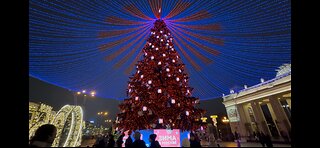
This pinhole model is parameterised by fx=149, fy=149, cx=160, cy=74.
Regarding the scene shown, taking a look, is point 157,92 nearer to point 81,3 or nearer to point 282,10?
point 81,3

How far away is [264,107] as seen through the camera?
35094 mm

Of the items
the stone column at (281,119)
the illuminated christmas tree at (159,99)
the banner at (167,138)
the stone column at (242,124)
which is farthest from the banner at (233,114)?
the banner at (167,138)

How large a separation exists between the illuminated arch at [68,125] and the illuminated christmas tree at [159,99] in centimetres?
452

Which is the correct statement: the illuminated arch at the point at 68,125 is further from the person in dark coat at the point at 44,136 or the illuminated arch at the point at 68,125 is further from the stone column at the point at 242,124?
the stone column at the point at 242,124

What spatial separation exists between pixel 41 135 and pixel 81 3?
228 inches

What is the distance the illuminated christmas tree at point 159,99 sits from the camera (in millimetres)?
8359

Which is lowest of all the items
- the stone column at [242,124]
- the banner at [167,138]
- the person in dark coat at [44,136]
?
the stone column at [242,124]

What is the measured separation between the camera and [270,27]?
23.7ft

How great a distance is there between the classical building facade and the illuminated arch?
20.6 m

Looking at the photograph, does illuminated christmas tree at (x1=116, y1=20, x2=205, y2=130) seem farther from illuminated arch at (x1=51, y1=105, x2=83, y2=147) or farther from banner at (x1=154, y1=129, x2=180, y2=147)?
illuminated arch at (x1=51, y1=105, x2=83, y2=147)

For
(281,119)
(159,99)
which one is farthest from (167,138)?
(281,119)

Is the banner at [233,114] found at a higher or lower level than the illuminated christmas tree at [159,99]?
lower

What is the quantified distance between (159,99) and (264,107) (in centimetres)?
3686

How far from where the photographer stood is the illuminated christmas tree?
8.36 m
